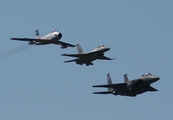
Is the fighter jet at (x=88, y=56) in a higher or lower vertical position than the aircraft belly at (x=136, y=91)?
higher

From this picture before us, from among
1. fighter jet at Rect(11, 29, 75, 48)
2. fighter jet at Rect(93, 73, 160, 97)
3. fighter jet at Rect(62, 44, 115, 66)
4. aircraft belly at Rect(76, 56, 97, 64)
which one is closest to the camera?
fighter jet at Rect(93, 73, 160, 97)

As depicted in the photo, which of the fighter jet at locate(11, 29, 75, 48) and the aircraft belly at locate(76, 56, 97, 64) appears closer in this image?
the fighter jet at locate(11, 29, 75, 48)

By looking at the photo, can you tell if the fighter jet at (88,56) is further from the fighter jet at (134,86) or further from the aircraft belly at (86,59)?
the fighter jet at (134,86)

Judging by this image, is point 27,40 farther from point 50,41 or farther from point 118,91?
point 118,91

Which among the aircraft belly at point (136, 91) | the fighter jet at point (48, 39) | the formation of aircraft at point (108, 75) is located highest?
the fighter jet at point (48, 39)

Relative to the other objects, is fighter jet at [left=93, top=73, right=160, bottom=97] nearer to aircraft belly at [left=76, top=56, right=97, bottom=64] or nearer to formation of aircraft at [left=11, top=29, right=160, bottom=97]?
formation of aircraft at [left=11, top=29, right=160, bottom=97]

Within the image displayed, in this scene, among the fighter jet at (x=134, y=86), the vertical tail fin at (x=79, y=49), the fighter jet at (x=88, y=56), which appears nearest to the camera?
the fighter jet at (x=134, y=86)

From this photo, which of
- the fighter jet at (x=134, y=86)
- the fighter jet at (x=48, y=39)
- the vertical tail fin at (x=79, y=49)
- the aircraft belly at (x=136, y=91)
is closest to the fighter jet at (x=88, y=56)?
the vertical tail fin at (x=79, y=49)

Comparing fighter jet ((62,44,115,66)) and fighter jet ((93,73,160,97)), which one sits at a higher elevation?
fighter jet ((62,44,115,66))

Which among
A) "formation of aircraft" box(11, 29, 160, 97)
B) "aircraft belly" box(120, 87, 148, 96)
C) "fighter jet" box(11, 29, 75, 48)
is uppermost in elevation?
"fighter jet" box(11, 29, 75, 48)

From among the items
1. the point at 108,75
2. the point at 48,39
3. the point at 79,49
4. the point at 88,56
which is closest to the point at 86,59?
the point at 88,56

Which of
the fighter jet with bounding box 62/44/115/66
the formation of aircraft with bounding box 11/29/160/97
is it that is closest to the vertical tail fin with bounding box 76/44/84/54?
the formation of aircraft with bounding box 11/29/160/97

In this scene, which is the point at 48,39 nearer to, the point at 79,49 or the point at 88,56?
the point at 88,56

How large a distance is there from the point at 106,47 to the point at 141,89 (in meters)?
13.7
